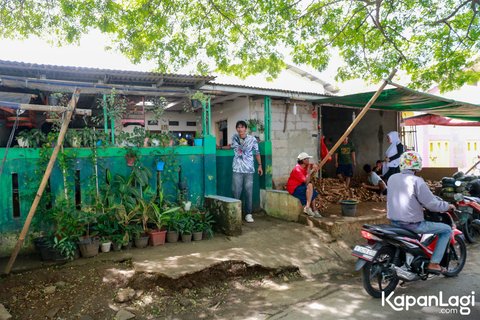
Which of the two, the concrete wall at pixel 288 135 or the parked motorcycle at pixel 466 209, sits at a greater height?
the concrete wall at pixel 288 135

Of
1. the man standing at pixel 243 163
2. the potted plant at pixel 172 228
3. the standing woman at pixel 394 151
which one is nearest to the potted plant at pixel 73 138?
the potted plant at pixel 172 228

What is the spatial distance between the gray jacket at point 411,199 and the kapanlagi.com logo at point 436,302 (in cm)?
91

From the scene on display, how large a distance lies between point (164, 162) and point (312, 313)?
4014 millimetres

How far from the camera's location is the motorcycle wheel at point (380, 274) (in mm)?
3984

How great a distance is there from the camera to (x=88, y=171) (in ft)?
19.2

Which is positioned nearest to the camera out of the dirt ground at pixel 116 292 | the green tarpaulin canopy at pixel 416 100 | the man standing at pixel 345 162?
the dirt ground at pixel 116 292

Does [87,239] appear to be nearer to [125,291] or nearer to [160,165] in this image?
[125,291]

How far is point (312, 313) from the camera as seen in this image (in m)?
3.71

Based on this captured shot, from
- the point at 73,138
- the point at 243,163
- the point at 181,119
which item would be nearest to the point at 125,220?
the point at 73,138

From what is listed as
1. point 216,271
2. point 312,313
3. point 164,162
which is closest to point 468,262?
point 312,313

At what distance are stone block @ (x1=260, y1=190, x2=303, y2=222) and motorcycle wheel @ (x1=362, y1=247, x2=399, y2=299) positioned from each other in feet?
9.61

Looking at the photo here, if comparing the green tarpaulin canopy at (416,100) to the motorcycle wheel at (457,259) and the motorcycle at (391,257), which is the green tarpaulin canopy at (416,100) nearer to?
the motorcycle wheel at (457,259)

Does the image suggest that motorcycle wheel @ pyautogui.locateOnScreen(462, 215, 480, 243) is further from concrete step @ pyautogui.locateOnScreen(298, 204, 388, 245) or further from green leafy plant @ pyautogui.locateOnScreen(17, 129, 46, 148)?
green leafy plant @ pyautogui.locateOnScreen(17, 129, 46, 148)

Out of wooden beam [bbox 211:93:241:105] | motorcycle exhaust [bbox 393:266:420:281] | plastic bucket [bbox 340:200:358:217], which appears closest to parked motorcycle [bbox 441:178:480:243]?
plastic bucket [bbox 340:200:358:217]
